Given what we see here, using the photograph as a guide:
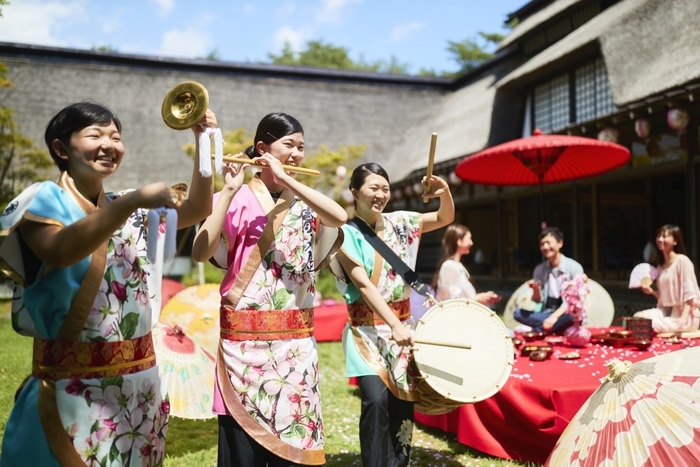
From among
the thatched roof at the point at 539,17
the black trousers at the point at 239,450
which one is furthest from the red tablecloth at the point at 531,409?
the thatched roof at the point at 539,17

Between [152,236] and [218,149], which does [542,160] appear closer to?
[218,149]

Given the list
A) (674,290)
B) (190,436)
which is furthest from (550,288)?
(190,436)

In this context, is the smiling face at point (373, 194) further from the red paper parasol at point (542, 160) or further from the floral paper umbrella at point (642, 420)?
the red paper parasol at point (542, 160)

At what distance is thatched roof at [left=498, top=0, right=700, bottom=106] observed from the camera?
6.97 m

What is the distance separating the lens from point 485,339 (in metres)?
2.75

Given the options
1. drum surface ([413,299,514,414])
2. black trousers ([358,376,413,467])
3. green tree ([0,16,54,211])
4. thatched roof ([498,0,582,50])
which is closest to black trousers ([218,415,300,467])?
black trousers ([358,376,413,467])

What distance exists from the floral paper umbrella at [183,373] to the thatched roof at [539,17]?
10783 millimetres

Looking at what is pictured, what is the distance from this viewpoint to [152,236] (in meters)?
1.57

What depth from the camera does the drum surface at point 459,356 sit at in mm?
2568

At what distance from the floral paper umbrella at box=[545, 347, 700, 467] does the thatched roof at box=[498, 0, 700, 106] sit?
216 inches

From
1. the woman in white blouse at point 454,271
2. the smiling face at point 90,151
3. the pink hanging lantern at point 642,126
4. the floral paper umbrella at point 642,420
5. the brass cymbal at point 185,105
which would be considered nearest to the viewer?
the smiling face at point 90,151

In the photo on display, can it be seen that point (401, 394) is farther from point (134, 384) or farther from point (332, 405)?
point (332, 405)

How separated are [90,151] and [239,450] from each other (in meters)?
1.10

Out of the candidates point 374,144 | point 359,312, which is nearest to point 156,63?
point 374,144
